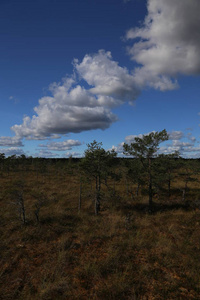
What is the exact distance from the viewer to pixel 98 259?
8.01 m

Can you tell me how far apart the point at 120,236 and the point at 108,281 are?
14.7ft

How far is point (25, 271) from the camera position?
23.6 ft

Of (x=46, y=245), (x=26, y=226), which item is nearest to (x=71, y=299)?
(x=46, y=245)

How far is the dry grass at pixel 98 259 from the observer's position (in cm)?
591

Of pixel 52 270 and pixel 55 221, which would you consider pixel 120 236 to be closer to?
pixel 52 270

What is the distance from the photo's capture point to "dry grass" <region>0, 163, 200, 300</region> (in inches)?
233

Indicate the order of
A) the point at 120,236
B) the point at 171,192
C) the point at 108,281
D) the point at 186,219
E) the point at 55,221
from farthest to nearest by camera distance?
the point at 171,192, the point at 186,219, the point at 55,221, the point at 120,236, the point at 108,281

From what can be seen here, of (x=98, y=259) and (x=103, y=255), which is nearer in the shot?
(x=98, y=259)

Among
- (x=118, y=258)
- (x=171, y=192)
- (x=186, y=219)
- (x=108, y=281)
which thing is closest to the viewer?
(x=108, y=281)

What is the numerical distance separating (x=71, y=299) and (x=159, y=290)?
339 cm

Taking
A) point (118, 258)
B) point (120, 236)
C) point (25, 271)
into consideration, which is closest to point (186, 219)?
point (120, 236)

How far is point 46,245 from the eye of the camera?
969cm

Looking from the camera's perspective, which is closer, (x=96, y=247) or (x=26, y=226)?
(x=96, y=247)

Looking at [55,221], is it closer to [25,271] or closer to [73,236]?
[73,236]
